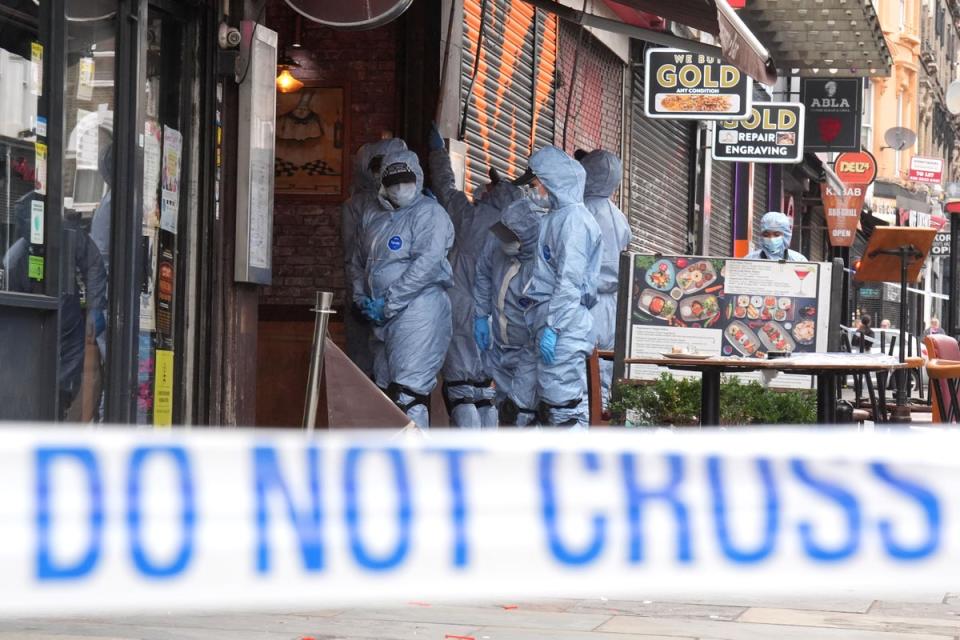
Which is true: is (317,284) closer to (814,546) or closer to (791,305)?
(791,305)

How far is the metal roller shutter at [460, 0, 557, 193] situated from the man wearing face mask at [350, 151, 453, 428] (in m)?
2.13

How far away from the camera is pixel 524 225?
10633 millimetres

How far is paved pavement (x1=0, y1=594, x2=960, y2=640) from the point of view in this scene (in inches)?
209

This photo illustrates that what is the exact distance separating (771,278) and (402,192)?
236 cm

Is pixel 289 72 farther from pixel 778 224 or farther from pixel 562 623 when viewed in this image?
pixel 562 623

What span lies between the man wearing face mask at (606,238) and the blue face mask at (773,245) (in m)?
1.32

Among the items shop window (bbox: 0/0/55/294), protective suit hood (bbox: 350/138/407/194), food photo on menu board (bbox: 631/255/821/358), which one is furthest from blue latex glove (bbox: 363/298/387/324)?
shop window (bbox: 0/0/55/294)

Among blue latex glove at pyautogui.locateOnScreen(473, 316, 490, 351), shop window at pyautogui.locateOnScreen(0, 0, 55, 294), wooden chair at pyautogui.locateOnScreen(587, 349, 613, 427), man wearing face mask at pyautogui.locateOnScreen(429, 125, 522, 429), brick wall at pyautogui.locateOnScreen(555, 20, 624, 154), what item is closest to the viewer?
shop window at pyautogui.locateOnScreen(0, 0, 55, 294)

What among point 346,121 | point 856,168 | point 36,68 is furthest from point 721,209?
point 36,68

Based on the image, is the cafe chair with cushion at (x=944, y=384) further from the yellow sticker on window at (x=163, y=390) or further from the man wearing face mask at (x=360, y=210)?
the yellow sticker on window at (x=163, y=390)

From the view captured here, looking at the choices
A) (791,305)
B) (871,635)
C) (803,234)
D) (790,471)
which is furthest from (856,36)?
(803,234)

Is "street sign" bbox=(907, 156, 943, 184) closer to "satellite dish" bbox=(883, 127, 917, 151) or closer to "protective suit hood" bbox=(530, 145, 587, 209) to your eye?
"satellite dish" bbox=(883, 127, 917, 151)

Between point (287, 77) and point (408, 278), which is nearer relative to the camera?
point (408, 278)

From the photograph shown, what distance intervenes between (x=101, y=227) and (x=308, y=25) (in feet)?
16.2
